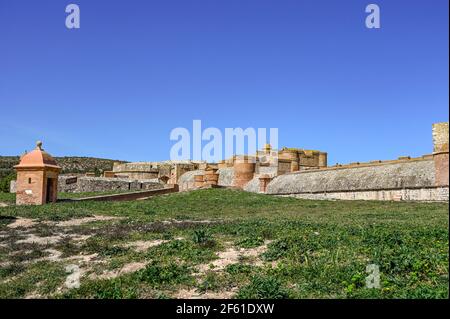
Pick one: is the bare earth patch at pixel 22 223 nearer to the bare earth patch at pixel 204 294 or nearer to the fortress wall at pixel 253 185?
the bare earth patch at pixel 204 294

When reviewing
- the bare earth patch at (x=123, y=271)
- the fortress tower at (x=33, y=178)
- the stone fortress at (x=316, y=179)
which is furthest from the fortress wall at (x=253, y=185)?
the bare earth patch at (x=123, y=271)

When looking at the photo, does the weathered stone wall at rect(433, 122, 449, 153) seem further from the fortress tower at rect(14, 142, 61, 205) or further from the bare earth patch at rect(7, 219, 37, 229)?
the fortress tower at rect(14, 142, 61, 205)

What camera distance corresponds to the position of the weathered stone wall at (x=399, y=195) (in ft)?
89.5

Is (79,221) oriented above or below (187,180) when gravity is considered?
below

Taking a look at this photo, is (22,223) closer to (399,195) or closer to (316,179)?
(399,195)

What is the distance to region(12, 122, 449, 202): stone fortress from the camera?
28.3 metres

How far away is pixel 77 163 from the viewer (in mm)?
87312

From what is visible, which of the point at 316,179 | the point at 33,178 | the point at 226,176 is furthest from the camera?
the point at 226,176

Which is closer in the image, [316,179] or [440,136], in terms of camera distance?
[440,136]

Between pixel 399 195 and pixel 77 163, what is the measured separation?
2807 inches

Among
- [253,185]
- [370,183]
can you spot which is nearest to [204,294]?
[370,183]

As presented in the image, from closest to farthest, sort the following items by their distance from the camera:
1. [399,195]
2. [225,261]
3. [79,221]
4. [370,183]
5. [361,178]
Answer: [225,261]
[79,221]
[399,195]
[370,183]
[361,178]

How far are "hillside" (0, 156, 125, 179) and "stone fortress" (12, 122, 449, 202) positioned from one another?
26748 mm
